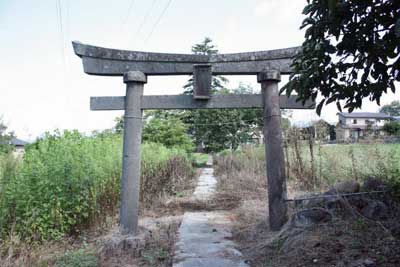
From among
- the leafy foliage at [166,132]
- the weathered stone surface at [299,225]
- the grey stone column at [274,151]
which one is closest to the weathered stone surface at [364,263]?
the weathered stone surface at [299,225]

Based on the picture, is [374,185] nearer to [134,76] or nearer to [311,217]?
[311,217]

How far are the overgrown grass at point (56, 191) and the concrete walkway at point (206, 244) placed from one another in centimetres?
136

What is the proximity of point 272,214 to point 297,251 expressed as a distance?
108 cm

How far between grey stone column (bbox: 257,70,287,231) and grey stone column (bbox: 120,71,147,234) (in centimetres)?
172

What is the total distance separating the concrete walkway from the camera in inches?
126

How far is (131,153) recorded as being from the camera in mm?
4215

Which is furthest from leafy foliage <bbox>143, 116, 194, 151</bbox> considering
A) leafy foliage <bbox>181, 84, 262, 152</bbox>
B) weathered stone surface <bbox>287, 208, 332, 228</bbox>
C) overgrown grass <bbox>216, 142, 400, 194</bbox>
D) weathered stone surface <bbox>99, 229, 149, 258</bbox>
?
weathered stone surface <bbox>287, 208, 332, 228</bbox>

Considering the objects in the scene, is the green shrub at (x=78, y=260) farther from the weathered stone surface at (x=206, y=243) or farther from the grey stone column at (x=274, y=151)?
the grey stone column at (x=274, y=151)

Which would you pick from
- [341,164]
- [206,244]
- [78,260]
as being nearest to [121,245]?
[78,260]

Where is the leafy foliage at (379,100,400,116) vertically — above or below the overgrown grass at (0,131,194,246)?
above

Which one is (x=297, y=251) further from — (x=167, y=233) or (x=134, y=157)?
(x=134, y=157)

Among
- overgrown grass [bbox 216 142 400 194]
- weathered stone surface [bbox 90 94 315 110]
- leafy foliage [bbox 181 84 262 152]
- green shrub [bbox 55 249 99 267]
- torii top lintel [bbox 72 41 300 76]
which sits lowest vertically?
green shrub [bbox 55 249 99 267]

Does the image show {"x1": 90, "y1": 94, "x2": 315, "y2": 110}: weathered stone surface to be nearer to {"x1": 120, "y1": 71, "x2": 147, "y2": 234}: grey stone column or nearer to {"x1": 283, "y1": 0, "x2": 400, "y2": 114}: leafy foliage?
{"x1": 120, "y1": 71, "x2": 147, "y2": 234}: grey stone column

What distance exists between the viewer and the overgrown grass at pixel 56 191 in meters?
3.65
